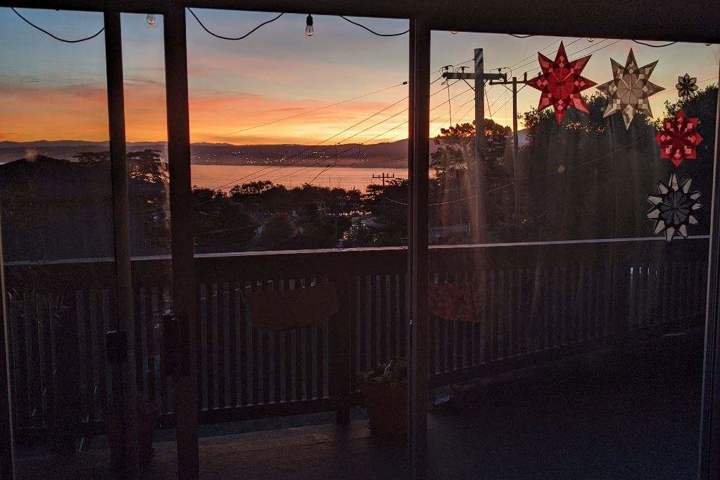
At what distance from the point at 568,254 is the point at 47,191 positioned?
246 centimetres

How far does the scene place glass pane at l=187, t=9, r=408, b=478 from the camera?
2.79 metres

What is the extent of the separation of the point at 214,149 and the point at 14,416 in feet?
4.24

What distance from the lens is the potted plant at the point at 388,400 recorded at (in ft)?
11.4

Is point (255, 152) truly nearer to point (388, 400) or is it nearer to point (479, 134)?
point (479, 134)

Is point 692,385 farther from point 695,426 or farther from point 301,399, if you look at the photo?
point 301,399

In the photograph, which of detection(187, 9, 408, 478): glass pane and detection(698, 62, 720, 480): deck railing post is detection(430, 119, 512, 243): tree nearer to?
detection(187, 9, 408, 478): glass pane

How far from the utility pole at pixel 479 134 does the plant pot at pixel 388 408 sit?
96 cm

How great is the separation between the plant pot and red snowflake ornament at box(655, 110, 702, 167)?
1735 mm

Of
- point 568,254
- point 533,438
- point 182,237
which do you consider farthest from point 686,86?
point 182,237

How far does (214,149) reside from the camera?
8.98 feet

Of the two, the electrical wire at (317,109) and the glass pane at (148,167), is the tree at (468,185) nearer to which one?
the electrical wire at (317,109)

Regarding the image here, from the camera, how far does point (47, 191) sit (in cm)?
240

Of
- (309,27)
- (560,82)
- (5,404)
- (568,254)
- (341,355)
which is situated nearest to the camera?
(5,404)

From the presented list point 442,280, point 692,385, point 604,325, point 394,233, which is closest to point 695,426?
point 692,385
